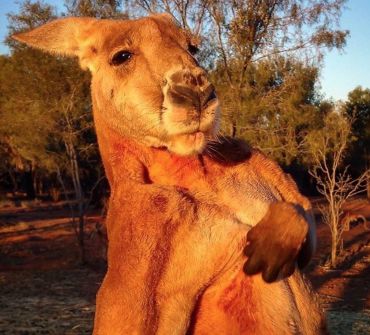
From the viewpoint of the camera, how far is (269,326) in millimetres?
1750

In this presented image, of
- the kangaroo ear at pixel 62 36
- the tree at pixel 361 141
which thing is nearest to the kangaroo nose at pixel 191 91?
the kangaroo ear at pixel 62 36

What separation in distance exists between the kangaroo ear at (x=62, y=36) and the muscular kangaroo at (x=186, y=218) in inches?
12.2

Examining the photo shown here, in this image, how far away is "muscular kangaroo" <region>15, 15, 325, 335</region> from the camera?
1.70 m

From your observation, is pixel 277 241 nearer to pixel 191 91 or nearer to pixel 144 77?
pixel 191 91

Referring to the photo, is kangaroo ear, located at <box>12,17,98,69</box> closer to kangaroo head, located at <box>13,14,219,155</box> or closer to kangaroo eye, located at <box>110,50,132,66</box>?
kangaroo head, located at <box>13,14,219,155</box>

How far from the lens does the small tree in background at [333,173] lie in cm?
1454

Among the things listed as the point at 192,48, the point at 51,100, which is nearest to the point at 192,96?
the point at 192,48

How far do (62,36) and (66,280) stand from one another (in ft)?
39.9

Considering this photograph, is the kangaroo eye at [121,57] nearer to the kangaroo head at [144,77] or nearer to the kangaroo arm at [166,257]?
the kangaroo head at [144,77]

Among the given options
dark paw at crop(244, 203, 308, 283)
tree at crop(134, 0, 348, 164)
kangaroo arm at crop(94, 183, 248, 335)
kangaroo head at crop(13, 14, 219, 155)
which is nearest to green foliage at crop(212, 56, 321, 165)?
tree at crop(134, 0, 348, 164)

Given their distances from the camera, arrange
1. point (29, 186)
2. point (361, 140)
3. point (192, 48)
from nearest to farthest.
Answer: point (192, 48)
point (361, 140)
point (29, 186)

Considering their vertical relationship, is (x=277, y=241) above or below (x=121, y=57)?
below

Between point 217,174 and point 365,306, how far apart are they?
10.5m

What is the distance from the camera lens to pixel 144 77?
2.11 m
